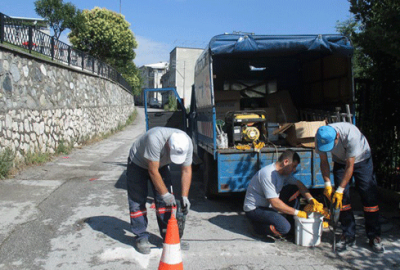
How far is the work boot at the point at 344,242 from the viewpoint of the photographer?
14.8ft

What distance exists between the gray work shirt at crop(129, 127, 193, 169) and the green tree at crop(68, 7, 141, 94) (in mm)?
22257

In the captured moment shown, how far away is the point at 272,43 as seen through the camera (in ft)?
19.9

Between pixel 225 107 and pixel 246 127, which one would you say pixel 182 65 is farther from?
pixel 246 127

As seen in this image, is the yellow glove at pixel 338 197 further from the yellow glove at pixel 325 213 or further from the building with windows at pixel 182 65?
the building with windows at pixel 182 65

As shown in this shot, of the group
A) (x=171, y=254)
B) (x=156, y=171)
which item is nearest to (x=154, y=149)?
(x=156, y=171)

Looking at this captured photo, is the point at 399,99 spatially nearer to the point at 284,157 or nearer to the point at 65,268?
the point at 284,157

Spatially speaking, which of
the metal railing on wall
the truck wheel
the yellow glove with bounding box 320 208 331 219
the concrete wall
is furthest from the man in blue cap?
the metal railing on wall

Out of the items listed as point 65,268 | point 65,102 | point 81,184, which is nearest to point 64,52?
point 65,102

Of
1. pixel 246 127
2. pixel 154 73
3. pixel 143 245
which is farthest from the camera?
pixel 154 73

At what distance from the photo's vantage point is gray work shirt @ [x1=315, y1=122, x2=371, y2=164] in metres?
4.46

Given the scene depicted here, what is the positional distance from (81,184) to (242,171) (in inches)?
144

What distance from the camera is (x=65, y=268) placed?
13.2 feet

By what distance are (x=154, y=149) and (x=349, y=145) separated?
221 centimetres

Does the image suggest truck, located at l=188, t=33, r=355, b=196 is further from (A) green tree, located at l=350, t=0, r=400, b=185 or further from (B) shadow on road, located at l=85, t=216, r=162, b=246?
(B) shadow on road, located at l=85, t=216, r=162, b=246
